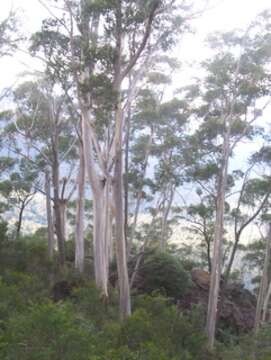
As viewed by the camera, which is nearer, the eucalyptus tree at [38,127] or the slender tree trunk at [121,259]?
the slender tree trunk at [121,259]

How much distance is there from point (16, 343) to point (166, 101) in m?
14.3

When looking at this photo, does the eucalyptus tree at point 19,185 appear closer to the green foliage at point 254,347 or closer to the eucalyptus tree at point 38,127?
the eucalyptus tree at point 38,127

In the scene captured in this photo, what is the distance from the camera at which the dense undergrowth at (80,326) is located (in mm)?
3926

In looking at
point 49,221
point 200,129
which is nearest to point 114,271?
point 49,221

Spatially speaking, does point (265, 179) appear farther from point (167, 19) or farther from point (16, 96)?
point (16, 96)

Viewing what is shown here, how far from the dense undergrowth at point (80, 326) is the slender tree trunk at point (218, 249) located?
1624 mm

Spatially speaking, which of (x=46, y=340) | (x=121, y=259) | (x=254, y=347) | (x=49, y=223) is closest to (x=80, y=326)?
(x=46, y=340)

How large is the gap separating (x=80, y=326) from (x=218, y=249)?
28.7 feet

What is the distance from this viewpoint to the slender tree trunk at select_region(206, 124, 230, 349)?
507 inches

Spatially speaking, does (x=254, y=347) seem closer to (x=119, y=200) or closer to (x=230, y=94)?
(x=119, y=200)

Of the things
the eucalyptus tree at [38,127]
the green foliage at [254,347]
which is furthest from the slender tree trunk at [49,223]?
the green foliage at [254,347]

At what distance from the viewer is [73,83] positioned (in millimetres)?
10766

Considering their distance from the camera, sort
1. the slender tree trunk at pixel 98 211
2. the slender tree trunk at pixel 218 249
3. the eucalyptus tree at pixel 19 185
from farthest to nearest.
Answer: the eucalyptus tree at pixel 19 185
the slender tree trunk at pixel 218 249
the slender tree trunk at pixel 98 211

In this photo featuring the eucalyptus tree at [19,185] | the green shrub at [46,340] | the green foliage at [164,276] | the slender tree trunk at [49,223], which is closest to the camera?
the green shrub at [46,340]
